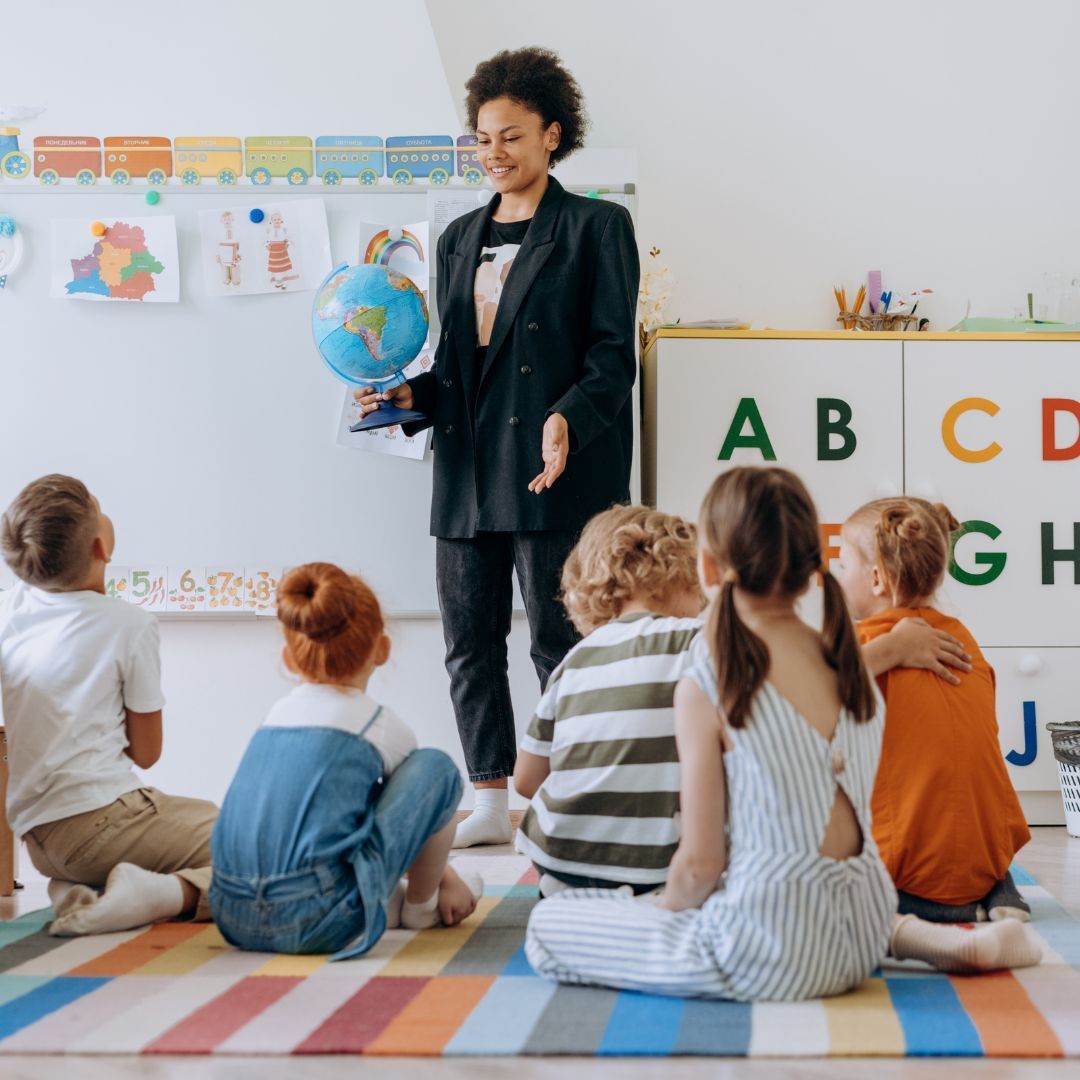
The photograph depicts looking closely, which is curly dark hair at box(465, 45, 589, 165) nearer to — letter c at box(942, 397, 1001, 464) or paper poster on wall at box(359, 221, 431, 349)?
paper poster on wall at box(359, 221, 431, 349)

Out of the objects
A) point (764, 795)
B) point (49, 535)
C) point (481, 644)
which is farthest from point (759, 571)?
point (481, 644)

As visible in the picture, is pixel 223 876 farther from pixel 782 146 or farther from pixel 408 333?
pixel 782 146

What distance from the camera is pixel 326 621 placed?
1.65 metres

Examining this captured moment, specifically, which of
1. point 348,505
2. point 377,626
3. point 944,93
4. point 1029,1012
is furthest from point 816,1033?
point 944,93

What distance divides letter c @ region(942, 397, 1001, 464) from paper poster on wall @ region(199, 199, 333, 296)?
1.41 meters

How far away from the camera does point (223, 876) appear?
1651 millimetres

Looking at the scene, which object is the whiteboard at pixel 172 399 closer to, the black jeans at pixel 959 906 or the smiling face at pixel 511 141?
the smiling face at pixel 511 141

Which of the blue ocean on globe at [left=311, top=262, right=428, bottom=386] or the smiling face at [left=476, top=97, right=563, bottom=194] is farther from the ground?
the smiling face at [left=476, top=97, right=563, bottom=194]

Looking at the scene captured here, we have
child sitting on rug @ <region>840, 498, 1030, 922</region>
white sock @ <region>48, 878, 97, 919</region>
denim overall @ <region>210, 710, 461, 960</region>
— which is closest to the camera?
denim overall @ <region>210, 710, 461, 960</region>

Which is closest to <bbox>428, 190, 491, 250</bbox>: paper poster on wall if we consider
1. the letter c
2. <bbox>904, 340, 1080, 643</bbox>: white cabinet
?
<bbox>904, 340, 1080, 643</bbox>: white cabinet

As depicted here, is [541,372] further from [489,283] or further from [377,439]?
[377,439]

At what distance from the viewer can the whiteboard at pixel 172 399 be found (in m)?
2.88

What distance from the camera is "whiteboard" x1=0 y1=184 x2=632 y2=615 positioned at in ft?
9.45

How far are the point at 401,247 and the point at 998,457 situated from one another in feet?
4.54
